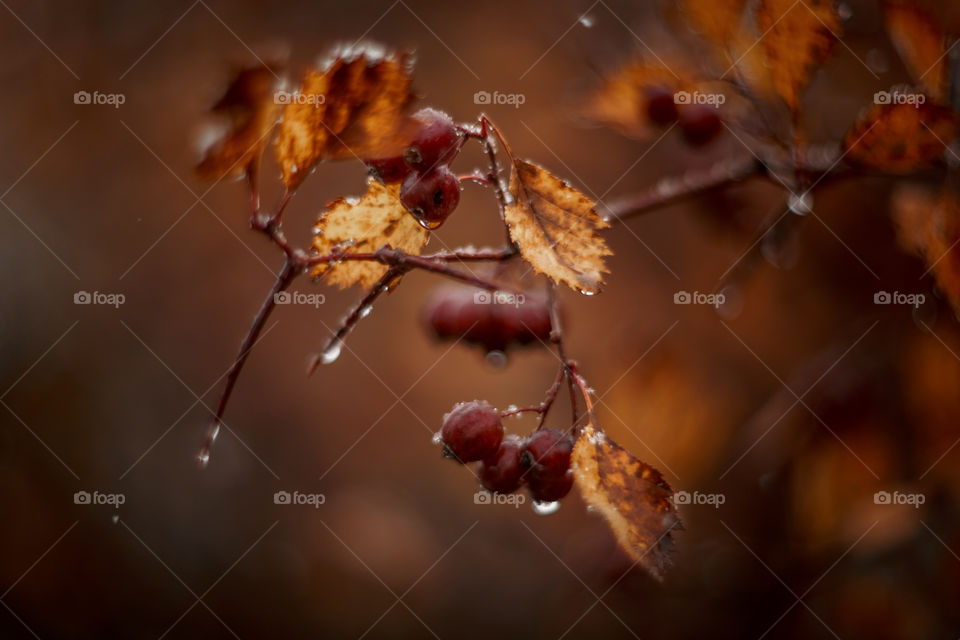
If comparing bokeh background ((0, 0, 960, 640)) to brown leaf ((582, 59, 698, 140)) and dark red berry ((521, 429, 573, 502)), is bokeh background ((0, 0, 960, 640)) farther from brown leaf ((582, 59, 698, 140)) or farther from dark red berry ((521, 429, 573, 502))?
dark red berry ((521, 429, 573, 502))

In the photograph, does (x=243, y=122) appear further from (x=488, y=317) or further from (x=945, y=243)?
(x=945, y=243)

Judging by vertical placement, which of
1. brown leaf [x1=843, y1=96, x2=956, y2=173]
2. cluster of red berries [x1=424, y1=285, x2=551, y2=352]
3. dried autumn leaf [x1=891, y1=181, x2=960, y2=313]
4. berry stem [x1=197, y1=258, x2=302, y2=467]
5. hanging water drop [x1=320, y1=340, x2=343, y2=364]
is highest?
brown leaf [x1=843, y1=96, x2=956, y2=173]

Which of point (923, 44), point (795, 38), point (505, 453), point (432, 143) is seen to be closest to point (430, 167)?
point (432, 143)

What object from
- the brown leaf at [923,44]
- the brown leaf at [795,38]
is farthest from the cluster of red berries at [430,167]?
the brown leaf at [923,44]

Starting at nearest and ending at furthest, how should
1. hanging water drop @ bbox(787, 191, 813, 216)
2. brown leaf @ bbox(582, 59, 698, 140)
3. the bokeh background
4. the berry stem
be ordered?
the berry stem
hanging water drop @ bbox(787, 191, 813, 216)
brown leaf @ bbox(582, 59, 698, 140)
the bokeh background

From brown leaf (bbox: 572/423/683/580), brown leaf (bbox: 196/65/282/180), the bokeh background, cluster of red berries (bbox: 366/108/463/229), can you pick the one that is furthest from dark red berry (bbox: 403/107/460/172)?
the bokeh background

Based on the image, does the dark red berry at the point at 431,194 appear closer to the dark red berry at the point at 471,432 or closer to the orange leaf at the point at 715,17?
the dark red berry at the point at 471,432
